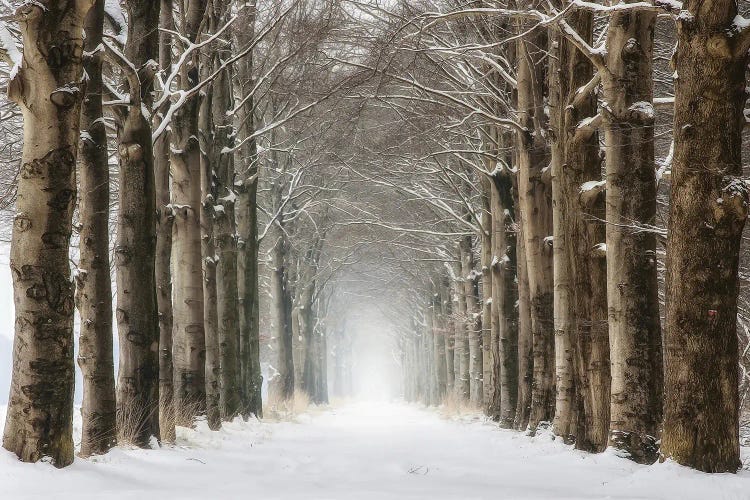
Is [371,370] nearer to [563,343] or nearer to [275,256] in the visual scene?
[275,256]

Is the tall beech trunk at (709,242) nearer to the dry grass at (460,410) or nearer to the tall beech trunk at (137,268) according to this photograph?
the tall beech trunk at (137,268)

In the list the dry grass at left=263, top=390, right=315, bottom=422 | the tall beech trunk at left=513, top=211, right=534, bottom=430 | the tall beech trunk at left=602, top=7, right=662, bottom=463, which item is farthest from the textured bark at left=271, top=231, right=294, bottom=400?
the tall beech trunk at left=602, top=7, right=662, bottom=463

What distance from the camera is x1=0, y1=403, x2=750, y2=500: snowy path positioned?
209 inches

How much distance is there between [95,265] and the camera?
783 cm

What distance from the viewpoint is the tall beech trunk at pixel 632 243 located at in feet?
25.7

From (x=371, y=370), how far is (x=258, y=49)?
11770 centimetres

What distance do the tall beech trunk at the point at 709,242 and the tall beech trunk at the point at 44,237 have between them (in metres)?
4.47

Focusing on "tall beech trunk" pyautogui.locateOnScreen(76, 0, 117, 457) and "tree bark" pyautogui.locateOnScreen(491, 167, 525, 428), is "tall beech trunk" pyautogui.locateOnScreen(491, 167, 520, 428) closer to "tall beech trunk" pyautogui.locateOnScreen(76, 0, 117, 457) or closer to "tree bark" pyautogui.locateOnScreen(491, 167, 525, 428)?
"tree bark" pyautogui.locateOnScreen(491, 167, 525, 428)

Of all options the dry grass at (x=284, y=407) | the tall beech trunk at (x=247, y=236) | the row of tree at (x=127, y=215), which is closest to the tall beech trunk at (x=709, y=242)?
the row of tree at (x=127, y=215)

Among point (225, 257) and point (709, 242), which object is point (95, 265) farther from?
point (225, 257)

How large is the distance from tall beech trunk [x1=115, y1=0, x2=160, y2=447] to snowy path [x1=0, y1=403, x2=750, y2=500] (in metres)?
0.85

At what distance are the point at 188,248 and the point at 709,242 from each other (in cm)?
793

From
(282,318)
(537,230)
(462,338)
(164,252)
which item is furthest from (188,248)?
(462,338)

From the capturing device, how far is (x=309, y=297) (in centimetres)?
3170
